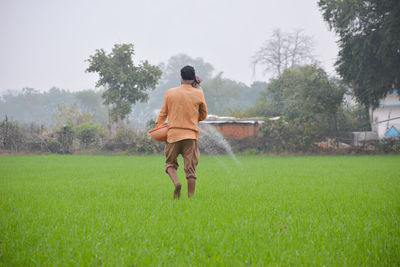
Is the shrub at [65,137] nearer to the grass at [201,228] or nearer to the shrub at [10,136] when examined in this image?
the shrub at [10,136]

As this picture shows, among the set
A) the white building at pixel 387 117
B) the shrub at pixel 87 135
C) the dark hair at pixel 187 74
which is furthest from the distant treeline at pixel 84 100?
the dark hair at pixel 187 74

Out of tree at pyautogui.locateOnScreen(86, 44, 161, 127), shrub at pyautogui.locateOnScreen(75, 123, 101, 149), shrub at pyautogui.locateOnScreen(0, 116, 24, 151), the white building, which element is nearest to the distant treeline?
tree at pyautogui.locateOnScreen(86, 44, 161, 127)

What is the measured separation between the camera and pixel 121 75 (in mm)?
25281

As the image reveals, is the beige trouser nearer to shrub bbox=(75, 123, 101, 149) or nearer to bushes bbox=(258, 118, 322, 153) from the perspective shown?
bushes bbox=(258, 118, 322, 153)

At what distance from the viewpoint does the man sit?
530 cm

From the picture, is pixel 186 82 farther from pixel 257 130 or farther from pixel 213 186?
pixel 257 130

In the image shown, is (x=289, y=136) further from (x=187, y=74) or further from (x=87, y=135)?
(x=187, y=74)

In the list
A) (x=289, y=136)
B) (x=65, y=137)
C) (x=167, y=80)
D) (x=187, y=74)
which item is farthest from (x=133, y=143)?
(x=167, y=80)

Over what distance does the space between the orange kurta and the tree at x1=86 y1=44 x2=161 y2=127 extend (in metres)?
21.0

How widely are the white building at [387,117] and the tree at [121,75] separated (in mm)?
16820

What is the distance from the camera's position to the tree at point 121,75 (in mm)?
25641

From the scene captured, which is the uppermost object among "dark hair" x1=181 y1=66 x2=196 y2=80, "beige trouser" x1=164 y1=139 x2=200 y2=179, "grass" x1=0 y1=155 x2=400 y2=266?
"dark hair" x1=181 y1=66 x2=196 y2=80

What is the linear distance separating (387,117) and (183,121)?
23.9 meters

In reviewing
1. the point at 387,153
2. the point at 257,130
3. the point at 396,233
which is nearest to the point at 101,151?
the point at 257,130
